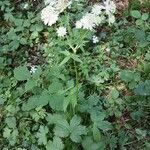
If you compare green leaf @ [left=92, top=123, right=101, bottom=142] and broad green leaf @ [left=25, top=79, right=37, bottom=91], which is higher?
broad green leaf @ [left=25, top=79, right=37, bottom=91]

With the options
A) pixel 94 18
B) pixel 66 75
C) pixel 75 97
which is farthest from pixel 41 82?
pixel 94 18

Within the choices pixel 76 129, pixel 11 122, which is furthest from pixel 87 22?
pixel 11 122

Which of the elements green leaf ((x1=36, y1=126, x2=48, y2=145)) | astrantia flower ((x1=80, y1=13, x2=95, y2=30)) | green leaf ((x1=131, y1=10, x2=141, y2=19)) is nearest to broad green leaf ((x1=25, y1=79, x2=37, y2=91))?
green leaf ((x1=36, y1=126, x2=48, y2=145))

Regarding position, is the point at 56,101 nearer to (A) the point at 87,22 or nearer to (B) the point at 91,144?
(B) the point at 91,144

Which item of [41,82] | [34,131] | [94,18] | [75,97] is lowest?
[34,131]

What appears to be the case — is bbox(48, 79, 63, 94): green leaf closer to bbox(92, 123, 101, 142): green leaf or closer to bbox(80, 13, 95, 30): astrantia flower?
bbox(92, 123, 101, 142): green leaf

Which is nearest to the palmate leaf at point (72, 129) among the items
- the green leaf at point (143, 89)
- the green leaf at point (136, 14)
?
the green leaf at point (143, 89)

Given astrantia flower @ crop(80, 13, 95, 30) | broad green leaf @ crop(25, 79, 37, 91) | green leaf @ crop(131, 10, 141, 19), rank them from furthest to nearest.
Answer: green leaf @ crop(131, 10, 141, 19)
broad green leaf @ crop(25, 79, 37, 91)
astrantia flower @ crop(80, 13, 95, 30)

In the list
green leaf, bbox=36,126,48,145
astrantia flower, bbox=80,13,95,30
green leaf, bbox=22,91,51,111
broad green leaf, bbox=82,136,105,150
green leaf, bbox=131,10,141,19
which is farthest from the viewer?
green leaf, bbox=131,10,141,19

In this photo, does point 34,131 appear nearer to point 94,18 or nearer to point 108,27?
point 94,18

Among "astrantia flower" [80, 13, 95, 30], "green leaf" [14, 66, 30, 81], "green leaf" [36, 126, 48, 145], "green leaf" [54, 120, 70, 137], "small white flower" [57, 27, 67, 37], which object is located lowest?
"green leaf" [36, 126, 48, 145]

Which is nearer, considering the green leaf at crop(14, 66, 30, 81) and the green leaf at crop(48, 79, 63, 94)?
the green leaf at crop(48, 79, 63, 94)
